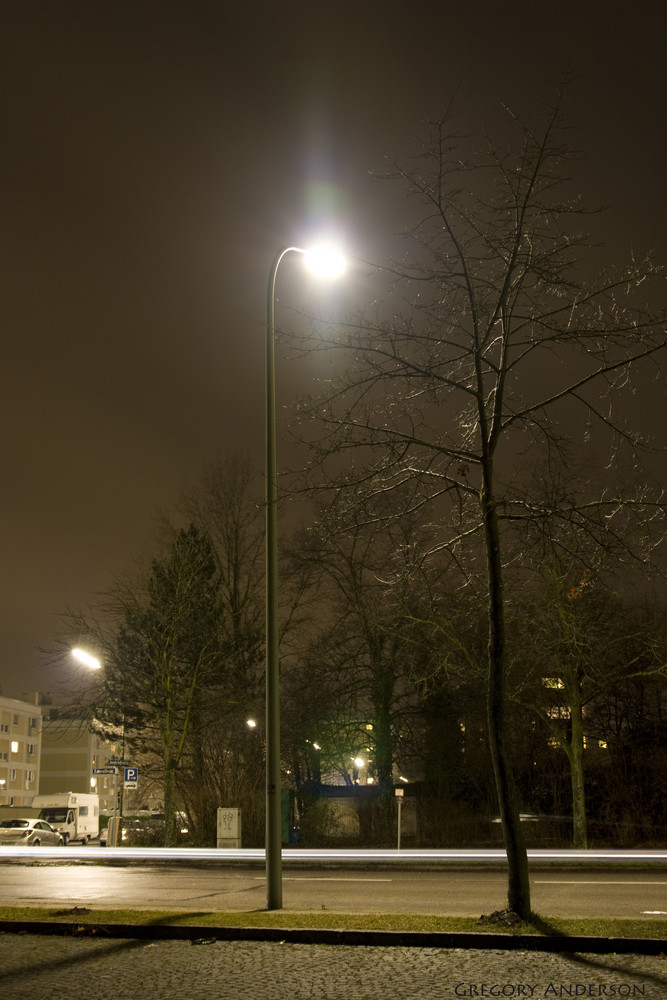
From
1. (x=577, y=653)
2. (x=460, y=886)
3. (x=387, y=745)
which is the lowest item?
(x=460, y=886)

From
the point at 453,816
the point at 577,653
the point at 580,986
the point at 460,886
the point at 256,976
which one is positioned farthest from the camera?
the point at 453,816

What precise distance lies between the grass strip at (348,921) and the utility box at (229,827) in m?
16.1

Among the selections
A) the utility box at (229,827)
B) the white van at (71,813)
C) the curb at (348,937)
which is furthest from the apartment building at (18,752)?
the curb at (348,937)

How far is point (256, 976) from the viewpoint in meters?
8.07

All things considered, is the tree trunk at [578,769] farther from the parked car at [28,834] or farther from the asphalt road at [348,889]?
the parked car at [28,834]

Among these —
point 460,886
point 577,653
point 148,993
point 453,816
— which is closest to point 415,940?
point 148,993

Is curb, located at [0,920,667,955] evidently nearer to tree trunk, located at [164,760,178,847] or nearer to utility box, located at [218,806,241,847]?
utility box, located at [218,806,241,847]

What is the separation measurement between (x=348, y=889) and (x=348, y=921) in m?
5.53

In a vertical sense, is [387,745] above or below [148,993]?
above

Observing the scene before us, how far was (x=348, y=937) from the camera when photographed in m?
9.62

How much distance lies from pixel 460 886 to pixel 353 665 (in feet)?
53.8

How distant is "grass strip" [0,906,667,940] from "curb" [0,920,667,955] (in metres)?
0.16

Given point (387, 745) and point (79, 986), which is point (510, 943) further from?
point (387, 745)

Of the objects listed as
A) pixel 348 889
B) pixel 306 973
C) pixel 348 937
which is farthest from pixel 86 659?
pixel 306 973
